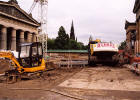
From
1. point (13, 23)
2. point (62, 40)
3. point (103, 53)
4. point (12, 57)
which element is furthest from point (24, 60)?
point (62, 40)

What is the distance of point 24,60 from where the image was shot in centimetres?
1109

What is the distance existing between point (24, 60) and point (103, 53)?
938cm

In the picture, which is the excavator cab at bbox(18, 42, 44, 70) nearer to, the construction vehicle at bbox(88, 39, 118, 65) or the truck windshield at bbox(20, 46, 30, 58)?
the truck windshield at bbox(20, 46, 30, 58)

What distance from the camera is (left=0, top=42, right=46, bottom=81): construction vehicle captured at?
10250 millimetres

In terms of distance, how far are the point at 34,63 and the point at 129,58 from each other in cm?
1484

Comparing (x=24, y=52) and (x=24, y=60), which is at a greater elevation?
(x=24, y=52)

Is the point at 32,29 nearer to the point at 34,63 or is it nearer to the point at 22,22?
the point at 22,22

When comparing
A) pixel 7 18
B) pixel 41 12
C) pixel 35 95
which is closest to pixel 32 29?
pixel 7 18

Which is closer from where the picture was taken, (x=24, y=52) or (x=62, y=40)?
(x=24, y=52)

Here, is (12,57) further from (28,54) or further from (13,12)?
(13,12)

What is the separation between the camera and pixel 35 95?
20.8ft

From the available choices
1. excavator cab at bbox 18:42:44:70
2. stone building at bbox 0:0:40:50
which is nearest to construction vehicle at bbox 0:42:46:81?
excavator cab at bbox 18:42:44:70

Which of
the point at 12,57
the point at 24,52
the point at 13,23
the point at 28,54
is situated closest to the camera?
the point at 12,57

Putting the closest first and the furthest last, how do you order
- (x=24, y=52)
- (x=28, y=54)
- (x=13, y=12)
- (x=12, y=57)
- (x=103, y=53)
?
(x=12, y=57) < (x=28, y=54) < (x=24, y=52) < (x=103, y=53) < (x=13, y=12)
